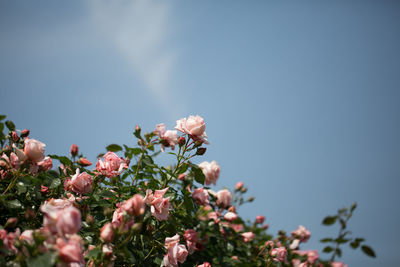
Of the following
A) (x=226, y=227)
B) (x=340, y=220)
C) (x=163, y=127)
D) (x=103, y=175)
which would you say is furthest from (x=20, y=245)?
(x=226, y=227)

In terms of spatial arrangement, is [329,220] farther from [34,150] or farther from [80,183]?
[34,150]

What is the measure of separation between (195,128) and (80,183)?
0.86m

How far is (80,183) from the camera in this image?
1742 millimetres

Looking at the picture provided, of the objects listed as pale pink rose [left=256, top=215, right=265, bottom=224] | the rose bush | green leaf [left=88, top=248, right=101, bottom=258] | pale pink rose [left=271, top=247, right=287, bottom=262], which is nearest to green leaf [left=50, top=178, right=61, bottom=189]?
the rose bush

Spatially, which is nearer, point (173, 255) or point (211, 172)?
point (173, 255)

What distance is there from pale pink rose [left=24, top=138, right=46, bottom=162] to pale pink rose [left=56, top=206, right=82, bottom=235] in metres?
0.77

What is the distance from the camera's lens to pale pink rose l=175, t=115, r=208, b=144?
197 centimetres

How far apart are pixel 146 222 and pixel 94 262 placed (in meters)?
0.33

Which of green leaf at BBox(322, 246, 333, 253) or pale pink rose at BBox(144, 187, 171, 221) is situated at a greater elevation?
pale pink rose at BBox(144, 187, 171, 221)

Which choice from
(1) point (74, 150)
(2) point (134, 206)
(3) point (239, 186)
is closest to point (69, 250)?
(2) point (134, 206)

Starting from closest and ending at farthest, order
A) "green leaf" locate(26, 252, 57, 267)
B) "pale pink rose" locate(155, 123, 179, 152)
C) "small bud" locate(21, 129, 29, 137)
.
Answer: "green leaf" locate(26, 252, 57, 267)
"small bud" locate(21, 129, 29, 137)
"pale pink rose" locate(155, 123, 179, 152)

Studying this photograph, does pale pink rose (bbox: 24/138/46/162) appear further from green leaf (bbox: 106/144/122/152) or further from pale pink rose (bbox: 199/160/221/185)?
pale pink rose (bbox: 199/160/221/185)

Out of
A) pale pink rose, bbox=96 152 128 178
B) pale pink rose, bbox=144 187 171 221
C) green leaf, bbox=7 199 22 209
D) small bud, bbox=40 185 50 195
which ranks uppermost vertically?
pale pink rose, bbox=96 152 128 178

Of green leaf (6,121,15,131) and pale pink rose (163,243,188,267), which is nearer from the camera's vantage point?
pale pink rose (163,243,188,267)
